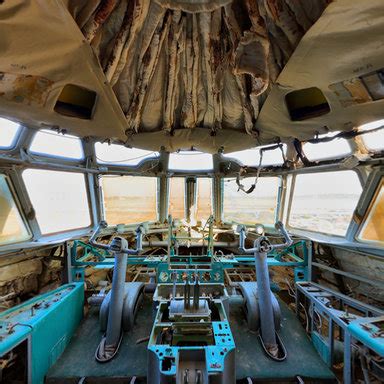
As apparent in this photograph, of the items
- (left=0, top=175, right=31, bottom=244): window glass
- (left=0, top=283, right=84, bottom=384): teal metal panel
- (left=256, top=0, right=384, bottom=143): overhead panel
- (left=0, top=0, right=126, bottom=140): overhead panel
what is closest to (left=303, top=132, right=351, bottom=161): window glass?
(left=256, top=0, right=384, bottom=143): overhead panel

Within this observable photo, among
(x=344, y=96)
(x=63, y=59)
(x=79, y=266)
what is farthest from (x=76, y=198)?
(x=344, y=96)

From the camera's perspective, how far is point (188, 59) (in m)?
1.85

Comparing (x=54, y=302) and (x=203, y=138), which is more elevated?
(x=203, y=138)

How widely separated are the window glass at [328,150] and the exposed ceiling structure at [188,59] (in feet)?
3.10

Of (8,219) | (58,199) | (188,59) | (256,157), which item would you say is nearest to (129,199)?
(58,199)

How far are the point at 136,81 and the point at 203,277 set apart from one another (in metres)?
2.78

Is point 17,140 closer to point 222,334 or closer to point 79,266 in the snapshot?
point 79,266

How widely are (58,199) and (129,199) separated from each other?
1.40 metres

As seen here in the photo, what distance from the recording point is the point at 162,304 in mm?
1991

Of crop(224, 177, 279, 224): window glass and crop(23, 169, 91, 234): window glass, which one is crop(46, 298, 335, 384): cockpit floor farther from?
crop(224, 177, 279, 224): window glass

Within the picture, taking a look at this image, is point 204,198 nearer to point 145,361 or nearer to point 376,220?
point 376,220

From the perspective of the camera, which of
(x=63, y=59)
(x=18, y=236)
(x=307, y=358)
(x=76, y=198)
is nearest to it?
(x=63, y=59)

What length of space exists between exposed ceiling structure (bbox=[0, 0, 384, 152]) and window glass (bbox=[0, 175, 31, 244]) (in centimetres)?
135

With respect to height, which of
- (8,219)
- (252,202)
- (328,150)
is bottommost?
(8,219)
